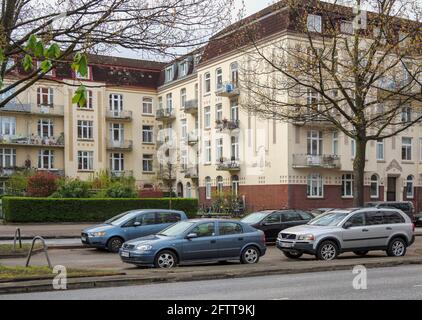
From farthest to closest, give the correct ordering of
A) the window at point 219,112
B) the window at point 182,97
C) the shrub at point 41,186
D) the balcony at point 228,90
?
the window at point 182,97 → the window at point 219,112 → the balcony at point 228,90 → the shrub at point 41,186

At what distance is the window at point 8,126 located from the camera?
5841 cm

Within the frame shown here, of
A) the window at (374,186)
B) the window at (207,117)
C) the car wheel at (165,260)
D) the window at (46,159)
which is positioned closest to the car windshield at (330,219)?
the car wheel at (165,260)

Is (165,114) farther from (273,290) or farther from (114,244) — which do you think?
(273,290)

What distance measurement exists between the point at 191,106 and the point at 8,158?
19.1 m

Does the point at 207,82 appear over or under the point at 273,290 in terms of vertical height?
over

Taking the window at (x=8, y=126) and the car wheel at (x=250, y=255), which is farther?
the window at (x=8, y=126)

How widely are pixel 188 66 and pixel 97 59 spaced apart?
41887mm

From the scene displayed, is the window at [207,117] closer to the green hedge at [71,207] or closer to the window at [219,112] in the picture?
the window at [219,112]

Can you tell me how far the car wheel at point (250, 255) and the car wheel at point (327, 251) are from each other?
6.42ft

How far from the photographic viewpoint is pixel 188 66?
58.6 meters

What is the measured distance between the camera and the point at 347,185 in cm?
4875

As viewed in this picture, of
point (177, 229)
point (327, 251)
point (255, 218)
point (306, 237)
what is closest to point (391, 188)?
point (255, 218)
